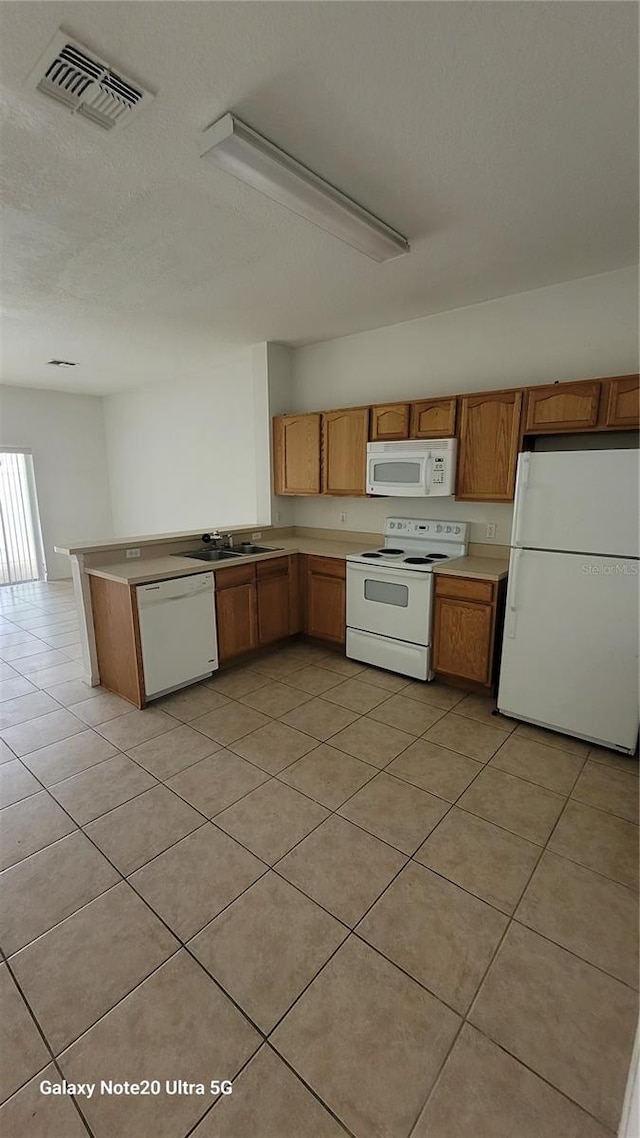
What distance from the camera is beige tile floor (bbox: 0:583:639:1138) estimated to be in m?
1.20

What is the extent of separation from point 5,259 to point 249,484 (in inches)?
111

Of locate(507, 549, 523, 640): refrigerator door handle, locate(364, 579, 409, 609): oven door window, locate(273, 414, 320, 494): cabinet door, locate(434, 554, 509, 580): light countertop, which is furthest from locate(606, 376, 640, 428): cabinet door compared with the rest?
locate(273, 414, 320, 494): cabinet door

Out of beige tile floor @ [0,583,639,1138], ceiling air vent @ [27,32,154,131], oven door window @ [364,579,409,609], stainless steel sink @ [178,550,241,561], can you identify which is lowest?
beige tile floor @ [0,583,639,1138]

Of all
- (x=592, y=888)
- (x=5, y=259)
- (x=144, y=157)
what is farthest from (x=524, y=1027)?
(x=5, y=259)

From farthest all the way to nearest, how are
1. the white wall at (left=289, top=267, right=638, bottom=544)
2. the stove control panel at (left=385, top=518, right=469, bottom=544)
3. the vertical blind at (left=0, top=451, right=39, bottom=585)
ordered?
1. the vertical blind at (left=0, top=451, right=39, bottom=585)
2. the stove control panel at (left=385, top=518, right=469, bottom=544)
3. the white wall at (left=289, top=267, right=638, bottom=544)

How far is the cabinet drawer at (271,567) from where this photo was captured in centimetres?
386

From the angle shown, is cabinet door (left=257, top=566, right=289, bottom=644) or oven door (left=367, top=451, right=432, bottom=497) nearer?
oven door (left=367, top=451, right=432, bottom=497)

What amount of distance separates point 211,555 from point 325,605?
106cm

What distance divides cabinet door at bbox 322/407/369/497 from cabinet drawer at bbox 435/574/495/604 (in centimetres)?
107

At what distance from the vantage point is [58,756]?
2.63m

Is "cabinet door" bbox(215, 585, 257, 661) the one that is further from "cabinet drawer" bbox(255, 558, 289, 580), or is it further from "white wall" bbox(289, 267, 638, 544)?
"white wall" bbox(289, 267, 638, 544)

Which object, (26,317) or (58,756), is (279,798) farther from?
(26,317)

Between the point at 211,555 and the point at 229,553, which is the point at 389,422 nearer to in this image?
the point at 229,553

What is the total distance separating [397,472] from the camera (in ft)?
11.8
